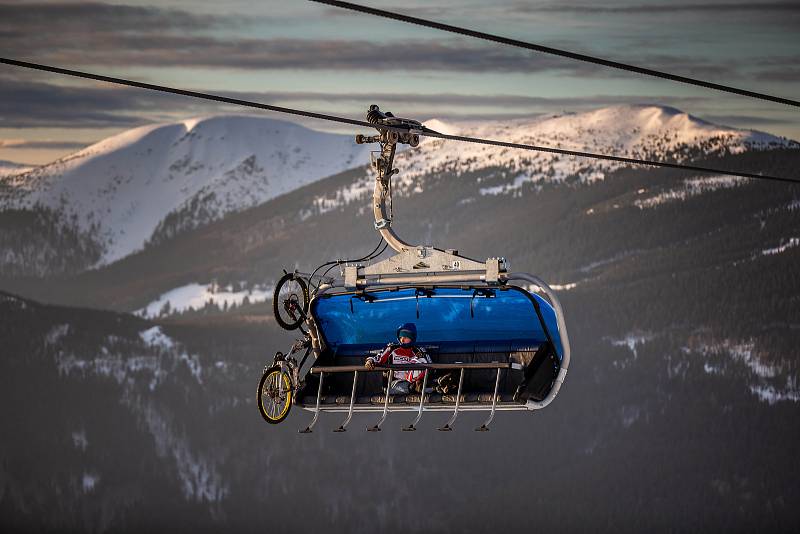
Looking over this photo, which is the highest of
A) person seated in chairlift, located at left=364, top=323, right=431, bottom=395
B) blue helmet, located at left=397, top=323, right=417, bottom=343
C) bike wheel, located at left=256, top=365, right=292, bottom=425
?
blue helmet, located at left=397, top=323, right=417, bottom=343

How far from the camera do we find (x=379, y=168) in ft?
170

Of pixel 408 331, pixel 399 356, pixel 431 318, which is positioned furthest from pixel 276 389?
pixel 431 318

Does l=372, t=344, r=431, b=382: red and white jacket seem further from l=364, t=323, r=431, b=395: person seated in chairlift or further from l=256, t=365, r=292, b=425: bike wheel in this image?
l=256, t=365, r=292, b=425: bike wheel

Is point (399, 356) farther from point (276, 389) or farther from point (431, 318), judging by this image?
point (276, 389)

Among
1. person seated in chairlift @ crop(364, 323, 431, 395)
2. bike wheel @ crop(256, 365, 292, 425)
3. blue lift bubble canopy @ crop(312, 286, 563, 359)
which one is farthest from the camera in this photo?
blue lift bubble canopy @ crop(312, 286, 563, 359)

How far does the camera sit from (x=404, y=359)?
171 feet

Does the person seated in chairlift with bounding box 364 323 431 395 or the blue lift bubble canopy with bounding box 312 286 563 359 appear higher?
the blue lift bubble canopy with bounding box 312 286 563 359

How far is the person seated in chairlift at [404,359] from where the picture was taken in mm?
51344

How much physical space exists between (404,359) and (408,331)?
76cm

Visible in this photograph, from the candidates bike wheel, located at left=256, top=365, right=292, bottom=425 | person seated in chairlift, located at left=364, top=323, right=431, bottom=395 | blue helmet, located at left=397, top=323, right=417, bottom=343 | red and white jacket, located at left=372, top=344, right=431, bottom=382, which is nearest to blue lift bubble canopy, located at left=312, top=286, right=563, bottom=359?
blue helmet, located at left=397, top=323, right=417, bottom=343

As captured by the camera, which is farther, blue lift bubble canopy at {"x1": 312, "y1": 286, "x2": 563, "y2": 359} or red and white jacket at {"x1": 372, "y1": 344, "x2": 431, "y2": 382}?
red and white jacket at {"x1": 372, "y1": 344, "x2": 431, "y2": 382}

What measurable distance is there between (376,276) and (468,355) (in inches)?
147

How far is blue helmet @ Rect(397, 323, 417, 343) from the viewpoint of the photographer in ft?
173

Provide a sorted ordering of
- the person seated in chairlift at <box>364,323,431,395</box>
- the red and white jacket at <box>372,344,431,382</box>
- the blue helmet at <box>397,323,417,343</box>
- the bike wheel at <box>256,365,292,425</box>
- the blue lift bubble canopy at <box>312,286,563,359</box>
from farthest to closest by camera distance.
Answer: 1. the blue helmet at <box>397,323,417,343</box>
2. the red and white jacket at <box>372,344,431,382</box>
3. the blue lift bubble canopy at <box>312,286,563,359</box>
4. the bike wheel at <box>256,365,292,425</box>
5. the person seated in chairlift at <box>364,323,431,395</box>
